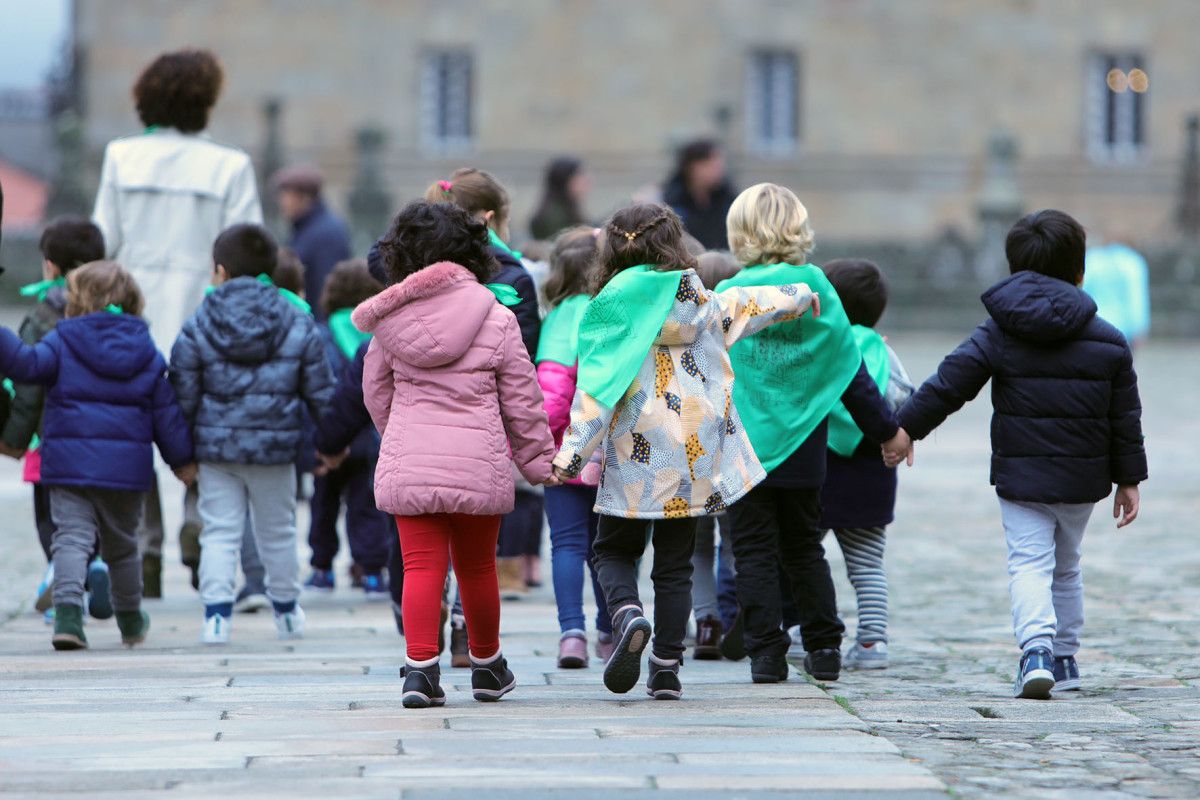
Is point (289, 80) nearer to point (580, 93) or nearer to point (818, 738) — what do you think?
point (580, 93)

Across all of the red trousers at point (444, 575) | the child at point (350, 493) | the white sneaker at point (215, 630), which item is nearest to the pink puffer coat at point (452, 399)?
the red trousers at point (444, 575)

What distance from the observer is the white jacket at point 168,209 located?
27.3 ft

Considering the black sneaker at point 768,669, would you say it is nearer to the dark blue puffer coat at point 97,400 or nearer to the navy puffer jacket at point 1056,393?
the navy puffer jacket at point 1056,393

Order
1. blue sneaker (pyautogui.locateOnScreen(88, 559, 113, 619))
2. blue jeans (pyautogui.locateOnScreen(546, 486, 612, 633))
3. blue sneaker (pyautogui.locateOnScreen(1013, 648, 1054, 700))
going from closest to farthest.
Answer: blue sneaker (pyautogui.locateOnScreen(1013, 648, 1054, 700)) → blue jeans (pyautogui.locateOnScreen(546, 486, 612, 633)) → blue sneaker (pyautogui.locateOnScreen(88, 559, 113, 619))

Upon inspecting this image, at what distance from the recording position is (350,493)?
8.72m

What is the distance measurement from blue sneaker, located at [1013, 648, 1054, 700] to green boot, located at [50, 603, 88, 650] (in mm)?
3036

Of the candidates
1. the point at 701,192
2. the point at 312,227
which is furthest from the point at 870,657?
the point at 312,227

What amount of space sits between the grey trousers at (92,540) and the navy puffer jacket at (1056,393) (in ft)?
9.22

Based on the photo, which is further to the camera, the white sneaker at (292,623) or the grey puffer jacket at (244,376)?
the white sneaker at (292,623)

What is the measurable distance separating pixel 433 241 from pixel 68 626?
2.06m

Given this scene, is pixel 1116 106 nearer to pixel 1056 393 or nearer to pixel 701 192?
pixel 701 192

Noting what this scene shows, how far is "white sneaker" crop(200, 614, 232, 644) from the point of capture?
7164mm

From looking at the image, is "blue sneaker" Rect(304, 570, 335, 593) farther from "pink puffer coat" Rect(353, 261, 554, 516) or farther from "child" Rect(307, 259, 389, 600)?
"pink puffer coat" Rect(353, 261, 554, 516)

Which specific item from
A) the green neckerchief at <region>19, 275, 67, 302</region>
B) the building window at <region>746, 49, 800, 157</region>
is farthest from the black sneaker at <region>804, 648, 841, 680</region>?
the building window at <region>746, 49, 800, 157</region>
